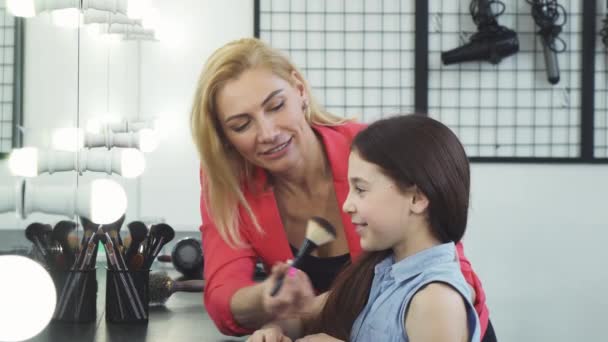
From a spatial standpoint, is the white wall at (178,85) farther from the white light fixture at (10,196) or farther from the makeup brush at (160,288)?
the white light fixture at (10,196)

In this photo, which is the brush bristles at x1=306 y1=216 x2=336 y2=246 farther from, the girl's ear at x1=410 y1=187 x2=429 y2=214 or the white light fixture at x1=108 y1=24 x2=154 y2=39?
the white light fixture at x1=108 y1=24 x2=154 y2=39

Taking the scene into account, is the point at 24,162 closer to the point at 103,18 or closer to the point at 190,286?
the point at 190,286

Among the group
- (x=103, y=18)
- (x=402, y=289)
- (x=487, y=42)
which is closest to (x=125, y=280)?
(x=402, y=289)

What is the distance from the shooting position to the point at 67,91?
1457 millimetres

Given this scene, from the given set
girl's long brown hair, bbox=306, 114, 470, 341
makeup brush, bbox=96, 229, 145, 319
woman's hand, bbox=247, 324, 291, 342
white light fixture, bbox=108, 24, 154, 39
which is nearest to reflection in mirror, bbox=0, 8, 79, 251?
makeup brush, bbox=96, 229, 145, 319

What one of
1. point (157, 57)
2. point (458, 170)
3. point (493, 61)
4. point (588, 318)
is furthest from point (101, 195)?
point (588, 318)

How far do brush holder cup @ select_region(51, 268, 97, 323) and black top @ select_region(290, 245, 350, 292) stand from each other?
1.32 ft

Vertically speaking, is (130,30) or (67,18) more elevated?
(130,30)

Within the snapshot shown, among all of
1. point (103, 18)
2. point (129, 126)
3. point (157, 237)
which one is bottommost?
point (157, 237)

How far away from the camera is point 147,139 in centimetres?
268

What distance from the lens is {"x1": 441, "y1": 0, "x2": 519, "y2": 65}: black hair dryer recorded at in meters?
3.00

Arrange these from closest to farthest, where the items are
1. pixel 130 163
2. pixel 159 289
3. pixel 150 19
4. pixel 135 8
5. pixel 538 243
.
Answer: pixel 159 289, pixel 130 163, pixel 135 8, pixel 150 19, pixel 538 243

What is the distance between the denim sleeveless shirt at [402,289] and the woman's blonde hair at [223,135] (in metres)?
0.36

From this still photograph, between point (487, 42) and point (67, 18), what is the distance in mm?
2011
